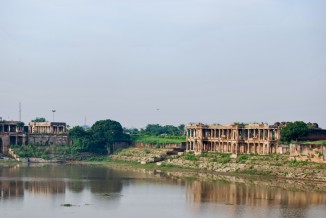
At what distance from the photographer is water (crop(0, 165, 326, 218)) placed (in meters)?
47.1

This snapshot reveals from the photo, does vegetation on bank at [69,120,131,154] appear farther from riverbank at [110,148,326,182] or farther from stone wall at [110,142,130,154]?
riverbank at [110,148,326,182]

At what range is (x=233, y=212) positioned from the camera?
47.4 metres

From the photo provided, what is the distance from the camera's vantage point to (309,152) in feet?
230

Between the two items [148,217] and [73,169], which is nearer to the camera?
[148,217]

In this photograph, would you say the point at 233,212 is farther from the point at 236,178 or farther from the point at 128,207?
the point at 236,178

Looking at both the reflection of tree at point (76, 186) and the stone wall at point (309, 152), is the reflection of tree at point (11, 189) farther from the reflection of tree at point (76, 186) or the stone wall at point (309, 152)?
the stone wall at point (309, 152)

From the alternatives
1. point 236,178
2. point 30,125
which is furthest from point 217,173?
point 30,125

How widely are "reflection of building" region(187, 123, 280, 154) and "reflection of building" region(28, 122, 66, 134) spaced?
33178 mm

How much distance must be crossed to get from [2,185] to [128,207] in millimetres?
19002

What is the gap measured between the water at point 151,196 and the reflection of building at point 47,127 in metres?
39.8

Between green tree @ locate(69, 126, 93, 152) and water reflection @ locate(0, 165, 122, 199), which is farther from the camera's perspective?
green tree @ locate(69, 126, 93, 152)

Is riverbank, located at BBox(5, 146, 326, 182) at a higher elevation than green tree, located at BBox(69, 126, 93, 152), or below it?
below

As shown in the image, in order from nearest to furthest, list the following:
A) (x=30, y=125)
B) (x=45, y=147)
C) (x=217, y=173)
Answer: (x=217, y=173), (x=45, y=147), (x=30, y=125)

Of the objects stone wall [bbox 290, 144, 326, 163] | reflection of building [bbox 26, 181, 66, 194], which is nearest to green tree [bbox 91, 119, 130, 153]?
reflection of building [bbox 26, 181, 66, 194]
